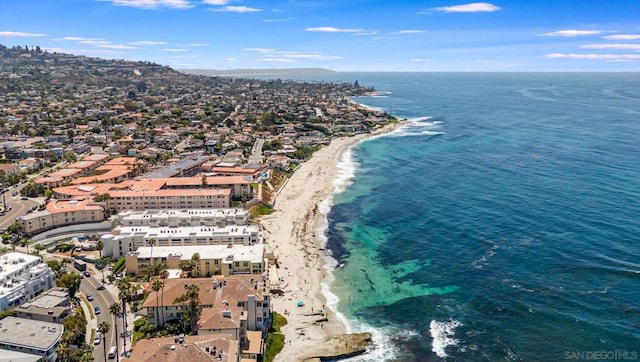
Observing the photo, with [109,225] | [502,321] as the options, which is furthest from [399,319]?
Answer: [109,225]

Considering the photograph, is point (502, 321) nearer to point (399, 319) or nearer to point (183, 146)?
point (399, 319)

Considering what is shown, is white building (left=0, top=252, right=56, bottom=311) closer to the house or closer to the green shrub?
the green shrub

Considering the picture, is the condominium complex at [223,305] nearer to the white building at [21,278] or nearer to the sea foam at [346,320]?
the sea foam at [346,320]

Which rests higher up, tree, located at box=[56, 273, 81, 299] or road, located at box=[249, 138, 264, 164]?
road, located at box=[249, 138, 264, 164]

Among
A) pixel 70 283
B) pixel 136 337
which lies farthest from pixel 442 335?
pixel 70 283

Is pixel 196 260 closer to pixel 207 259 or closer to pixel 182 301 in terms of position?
pixel 207 259

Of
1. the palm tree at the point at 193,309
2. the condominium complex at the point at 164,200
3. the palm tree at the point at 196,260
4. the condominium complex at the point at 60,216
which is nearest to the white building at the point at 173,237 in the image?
the palm tree at the point at 196,260

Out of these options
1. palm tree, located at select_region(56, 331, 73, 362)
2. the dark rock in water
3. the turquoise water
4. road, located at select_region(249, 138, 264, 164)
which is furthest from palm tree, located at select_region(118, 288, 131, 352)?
road, located at select_region(249, 138, 264, 164)
